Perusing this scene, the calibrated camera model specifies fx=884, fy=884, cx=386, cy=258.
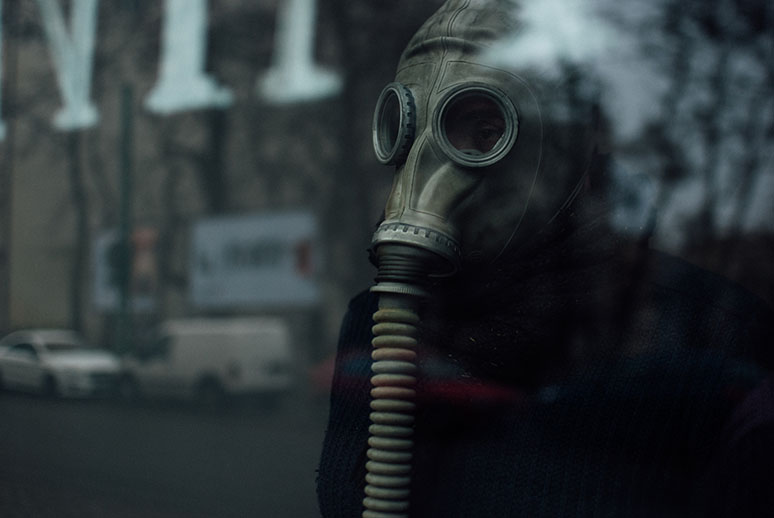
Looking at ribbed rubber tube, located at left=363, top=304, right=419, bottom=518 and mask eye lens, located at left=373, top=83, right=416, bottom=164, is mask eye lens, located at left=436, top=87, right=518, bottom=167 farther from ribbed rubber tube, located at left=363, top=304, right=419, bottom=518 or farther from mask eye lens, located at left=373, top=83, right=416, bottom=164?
ribbed rubber tube, located at left=363, top=304, right=419, bottom=518

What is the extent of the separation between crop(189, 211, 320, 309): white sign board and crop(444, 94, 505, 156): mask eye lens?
2.05 metres

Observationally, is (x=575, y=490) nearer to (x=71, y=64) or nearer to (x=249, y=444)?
(x=249, y=444)

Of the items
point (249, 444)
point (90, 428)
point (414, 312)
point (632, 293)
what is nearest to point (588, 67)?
point (632, 293)

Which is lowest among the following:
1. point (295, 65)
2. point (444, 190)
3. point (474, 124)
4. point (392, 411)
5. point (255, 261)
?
point (392, 411)

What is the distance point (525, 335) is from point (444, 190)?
257mm

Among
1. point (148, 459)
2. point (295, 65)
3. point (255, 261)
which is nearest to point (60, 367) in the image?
point (148, 459)

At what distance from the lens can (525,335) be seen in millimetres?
1232

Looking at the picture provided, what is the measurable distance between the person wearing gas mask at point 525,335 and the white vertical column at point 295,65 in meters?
1.96

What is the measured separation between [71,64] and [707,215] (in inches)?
99.2

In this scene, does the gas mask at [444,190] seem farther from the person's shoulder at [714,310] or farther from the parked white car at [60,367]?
the parked white car at [60,367]

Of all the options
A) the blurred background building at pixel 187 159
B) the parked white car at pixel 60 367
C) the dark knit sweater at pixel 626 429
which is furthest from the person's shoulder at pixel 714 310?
the parked white car at pixel 60 367

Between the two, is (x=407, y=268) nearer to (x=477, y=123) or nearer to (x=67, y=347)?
(x=477, y=123)

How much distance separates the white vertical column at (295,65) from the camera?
3.20m

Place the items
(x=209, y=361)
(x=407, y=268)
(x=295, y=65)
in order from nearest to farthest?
(x=407, y=268)
(x=295, y=65)
(x=209, y=361)
